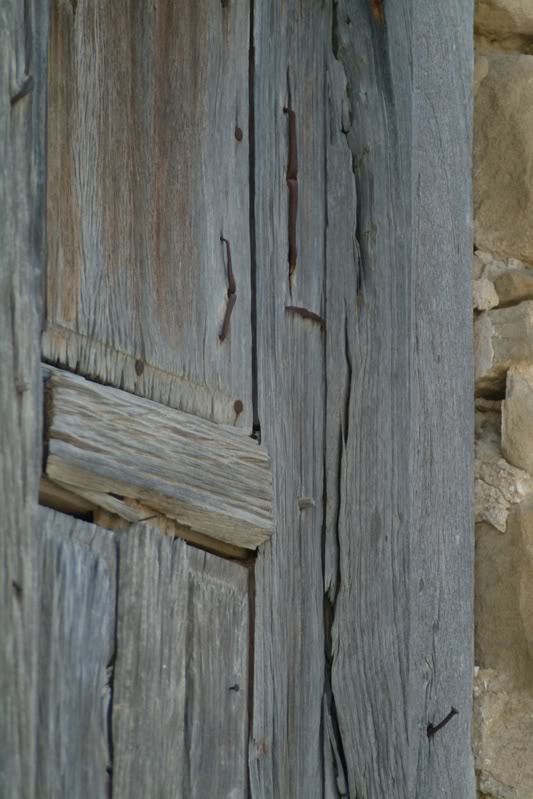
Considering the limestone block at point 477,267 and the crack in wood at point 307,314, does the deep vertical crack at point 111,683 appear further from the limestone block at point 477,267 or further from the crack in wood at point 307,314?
the limestone block at point 477,267

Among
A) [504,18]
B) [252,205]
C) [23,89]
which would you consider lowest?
[252,205]

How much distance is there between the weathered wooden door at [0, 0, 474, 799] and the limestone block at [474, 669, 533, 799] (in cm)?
4

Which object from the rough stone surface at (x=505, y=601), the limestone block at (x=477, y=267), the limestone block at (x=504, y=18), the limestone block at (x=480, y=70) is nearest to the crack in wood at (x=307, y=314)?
the limestone block at (x=477, y=267)

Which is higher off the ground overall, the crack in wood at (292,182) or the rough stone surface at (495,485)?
the crack in wood at (292,182)

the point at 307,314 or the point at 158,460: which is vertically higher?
the point at 307,314

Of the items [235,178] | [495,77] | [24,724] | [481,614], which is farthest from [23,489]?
[495,77]

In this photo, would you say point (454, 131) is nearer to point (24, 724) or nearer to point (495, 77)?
point (495, 77)

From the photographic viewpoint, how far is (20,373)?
111cm

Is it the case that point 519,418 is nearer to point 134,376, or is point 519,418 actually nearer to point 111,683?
point 134,376

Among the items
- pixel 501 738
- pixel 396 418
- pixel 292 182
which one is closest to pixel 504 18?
pixel 292 182

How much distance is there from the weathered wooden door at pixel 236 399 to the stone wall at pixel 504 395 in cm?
5

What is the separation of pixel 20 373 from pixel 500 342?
873mm

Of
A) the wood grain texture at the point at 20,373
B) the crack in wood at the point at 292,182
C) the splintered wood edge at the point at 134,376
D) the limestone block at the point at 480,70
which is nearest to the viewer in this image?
the wood grain texture at the point at 20,373

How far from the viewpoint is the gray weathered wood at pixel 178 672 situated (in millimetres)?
1240
